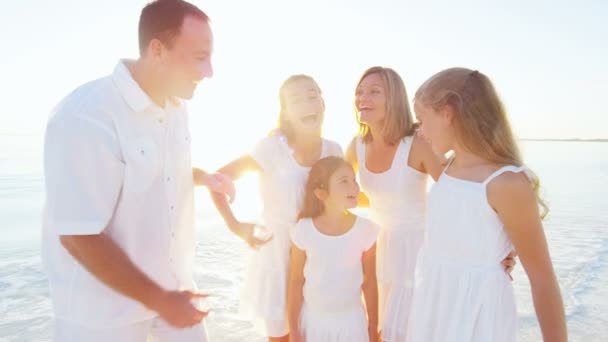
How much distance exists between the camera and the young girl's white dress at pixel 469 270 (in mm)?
2175

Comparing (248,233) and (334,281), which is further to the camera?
(334,281)

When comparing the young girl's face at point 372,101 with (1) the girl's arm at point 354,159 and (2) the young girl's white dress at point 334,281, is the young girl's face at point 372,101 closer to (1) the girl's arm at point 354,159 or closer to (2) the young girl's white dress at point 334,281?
(1) the girl's arm at point 354,159

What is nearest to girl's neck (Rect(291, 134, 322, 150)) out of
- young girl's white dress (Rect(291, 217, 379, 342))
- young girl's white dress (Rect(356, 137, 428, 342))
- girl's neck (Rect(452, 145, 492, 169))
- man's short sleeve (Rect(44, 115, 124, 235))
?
young girl's white dress (Rect(356, 137, 428, 342))

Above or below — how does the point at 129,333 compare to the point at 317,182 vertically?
below

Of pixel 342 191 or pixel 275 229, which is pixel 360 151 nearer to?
pixel 342 191

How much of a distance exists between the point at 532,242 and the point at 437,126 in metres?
0.72

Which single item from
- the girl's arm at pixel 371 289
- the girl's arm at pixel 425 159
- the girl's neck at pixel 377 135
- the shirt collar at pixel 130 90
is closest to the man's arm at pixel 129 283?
the shirt collar at pixel 130 90

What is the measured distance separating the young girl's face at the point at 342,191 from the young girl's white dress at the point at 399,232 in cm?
24

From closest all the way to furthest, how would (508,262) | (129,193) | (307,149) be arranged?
1. (129,193)
2. (508,262)
3. (307,149)

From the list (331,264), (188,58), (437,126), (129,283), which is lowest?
(331,264)

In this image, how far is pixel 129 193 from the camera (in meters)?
2.17

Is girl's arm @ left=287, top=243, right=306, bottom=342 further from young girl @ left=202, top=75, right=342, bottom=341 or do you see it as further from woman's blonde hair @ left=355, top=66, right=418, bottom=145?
woman's blonde hair @ left=355, top=66, right=418, bottom=145

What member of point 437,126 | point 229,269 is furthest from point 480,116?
point 229,269

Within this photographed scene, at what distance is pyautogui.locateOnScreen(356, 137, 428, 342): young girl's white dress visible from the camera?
3230 millimetres
